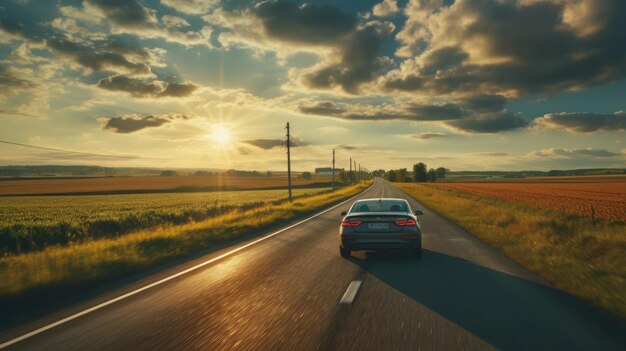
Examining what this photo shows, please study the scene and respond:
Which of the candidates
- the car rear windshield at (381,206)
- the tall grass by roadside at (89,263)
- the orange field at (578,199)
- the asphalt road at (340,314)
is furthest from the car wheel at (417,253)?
the orange field at (578,199)

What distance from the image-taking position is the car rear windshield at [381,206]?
33.0 ft

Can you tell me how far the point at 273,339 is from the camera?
4.28 m

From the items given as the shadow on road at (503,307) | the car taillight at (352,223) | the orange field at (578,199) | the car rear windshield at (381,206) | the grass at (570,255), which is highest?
the car rear windshield at (381,206)

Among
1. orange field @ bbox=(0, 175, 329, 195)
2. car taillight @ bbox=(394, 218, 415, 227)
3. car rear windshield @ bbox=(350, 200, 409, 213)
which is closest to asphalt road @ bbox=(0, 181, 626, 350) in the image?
car taillight @ bbox=(394, 218, 415, 227)

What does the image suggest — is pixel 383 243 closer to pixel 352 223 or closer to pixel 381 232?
pixel 381 232

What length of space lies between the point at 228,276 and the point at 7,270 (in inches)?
168

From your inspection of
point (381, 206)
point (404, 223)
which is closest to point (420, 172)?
point (381, 206)

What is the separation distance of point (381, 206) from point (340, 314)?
5.73 m

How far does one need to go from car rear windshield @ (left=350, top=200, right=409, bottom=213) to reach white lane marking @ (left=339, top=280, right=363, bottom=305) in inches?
127

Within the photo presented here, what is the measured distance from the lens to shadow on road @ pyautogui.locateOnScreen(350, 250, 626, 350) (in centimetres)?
429

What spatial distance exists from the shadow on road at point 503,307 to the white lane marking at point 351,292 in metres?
0.55

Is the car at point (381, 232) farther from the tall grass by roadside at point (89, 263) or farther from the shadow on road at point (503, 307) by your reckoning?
the tall grass by roadside at point (89, 263)

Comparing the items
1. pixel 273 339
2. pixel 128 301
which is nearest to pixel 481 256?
pixel 273 339

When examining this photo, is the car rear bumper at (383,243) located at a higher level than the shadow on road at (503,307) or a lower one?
higher
